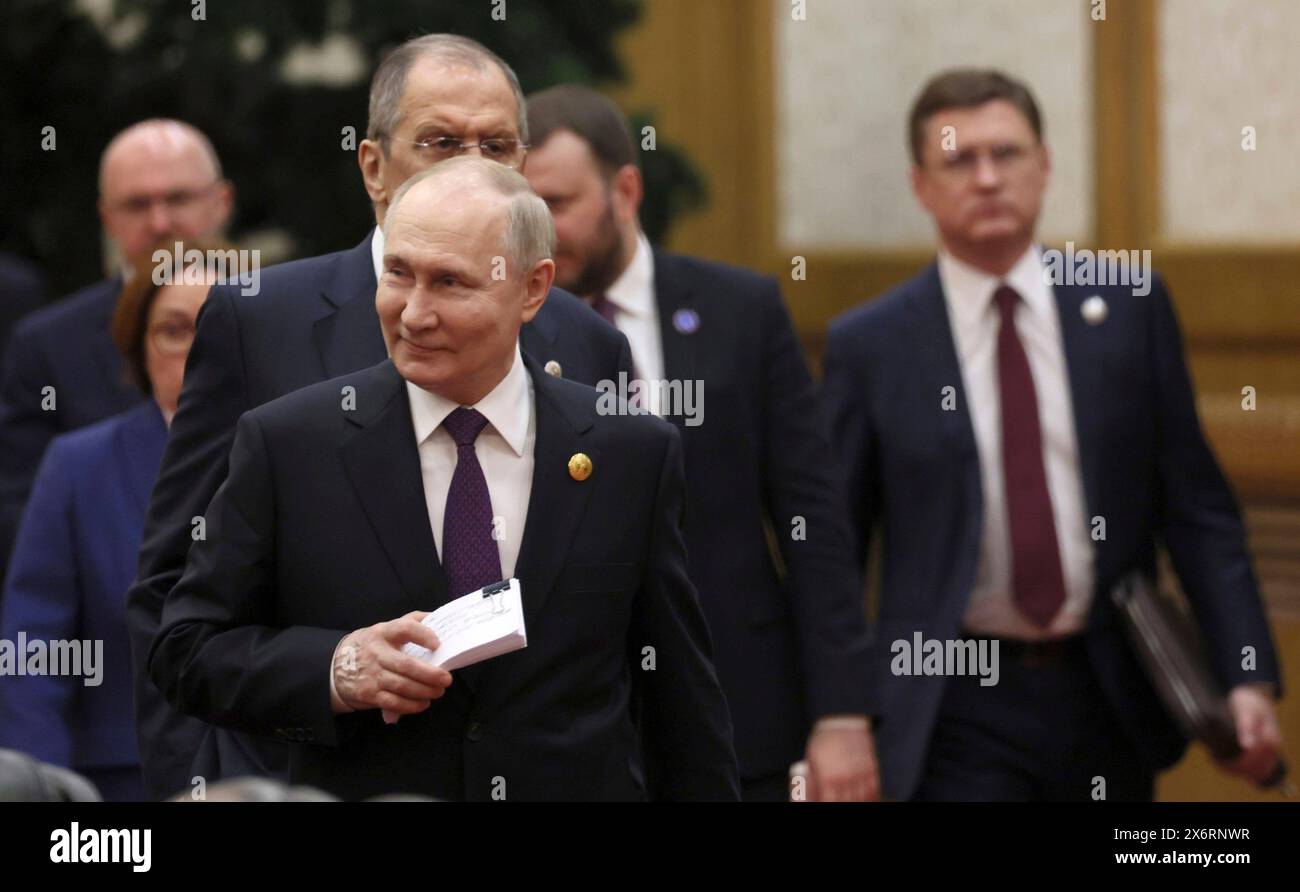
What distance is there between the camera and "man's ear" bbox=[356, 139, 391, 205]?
12.4 ft

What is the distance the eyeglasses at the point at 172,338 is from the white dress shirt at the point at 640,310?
91cm

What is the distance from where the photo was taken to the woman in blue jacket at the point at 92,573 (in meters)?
4.78

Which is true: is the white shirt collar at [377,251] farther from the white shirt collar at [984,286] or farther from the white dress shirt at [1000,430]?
the white shirt collar at [984,286]

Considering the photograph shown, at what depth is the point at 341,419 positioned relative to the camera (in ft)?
10.7

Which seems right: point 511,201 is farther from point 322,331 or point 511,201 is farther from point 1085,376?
point 1085,376

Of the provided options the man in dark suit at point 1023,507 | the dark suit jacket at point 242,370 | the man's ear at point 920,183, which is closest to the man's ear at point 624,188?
the man in dark suit at point 1023,507

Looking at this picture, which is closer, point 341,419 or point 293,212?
point 341,419

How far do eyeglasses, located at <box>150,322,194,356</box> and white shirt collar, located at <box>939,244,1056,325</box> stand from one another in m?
1.69

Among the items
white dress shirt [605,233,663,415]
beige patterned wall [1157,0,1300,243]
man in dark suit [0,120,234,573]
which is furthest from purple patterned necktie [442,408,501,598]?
beige patterned wall [1157,0,1300,243]

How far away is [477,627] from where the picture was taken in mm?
3018
